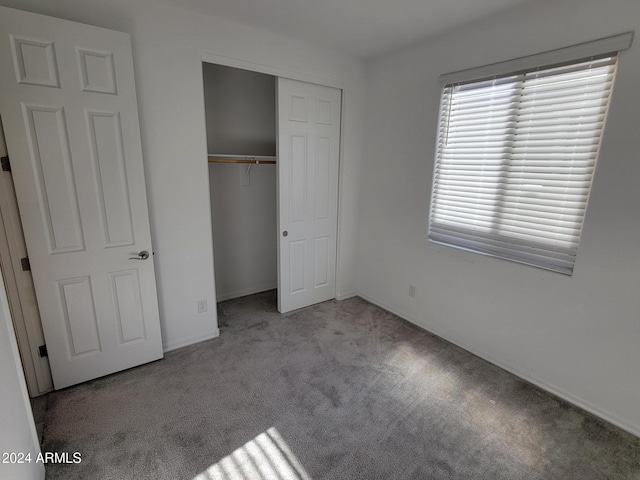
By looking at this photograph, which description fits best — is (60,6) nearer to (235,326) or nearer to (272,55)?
(272,55)

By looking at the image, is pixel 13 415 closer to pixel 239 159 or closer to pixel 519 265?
pixel 239 159

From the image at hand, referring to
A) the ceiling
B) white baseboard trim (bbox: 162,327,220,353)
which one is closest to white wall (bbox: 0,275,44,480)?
white baseboard trim (bbox: 162,327,220,353)

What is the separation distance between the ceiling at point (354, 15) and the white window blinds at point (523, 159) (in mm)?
489

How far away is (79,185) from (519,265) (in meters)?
3.08

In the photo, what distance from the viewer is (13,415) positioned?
1.21 m

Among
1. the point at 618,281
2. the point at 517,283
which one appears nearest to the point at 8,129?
the point at 517,283

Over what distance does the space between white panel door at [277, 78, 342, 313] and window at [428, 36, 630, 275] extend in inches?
43.1

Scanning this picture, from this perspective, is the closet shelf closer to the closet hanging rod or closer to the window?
the closet hanging rod

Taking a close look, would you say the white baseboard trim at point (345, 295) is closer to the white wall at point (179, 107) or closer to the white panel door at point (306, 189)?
the white panel door at point (306, 189)

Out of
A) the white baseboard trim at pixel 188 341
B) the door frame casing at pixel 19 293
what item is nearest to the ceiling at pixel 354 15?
the door frame casing at pixel 19 293

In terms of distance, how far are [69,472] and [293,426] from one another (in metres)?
1.14

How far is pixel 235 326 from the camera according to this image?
2992 millimetres

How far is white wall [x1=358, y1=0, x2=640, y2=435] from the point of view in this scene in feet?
5.89

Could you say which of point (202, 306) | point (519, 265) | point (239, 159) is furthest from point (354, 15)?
point (202, 306)
